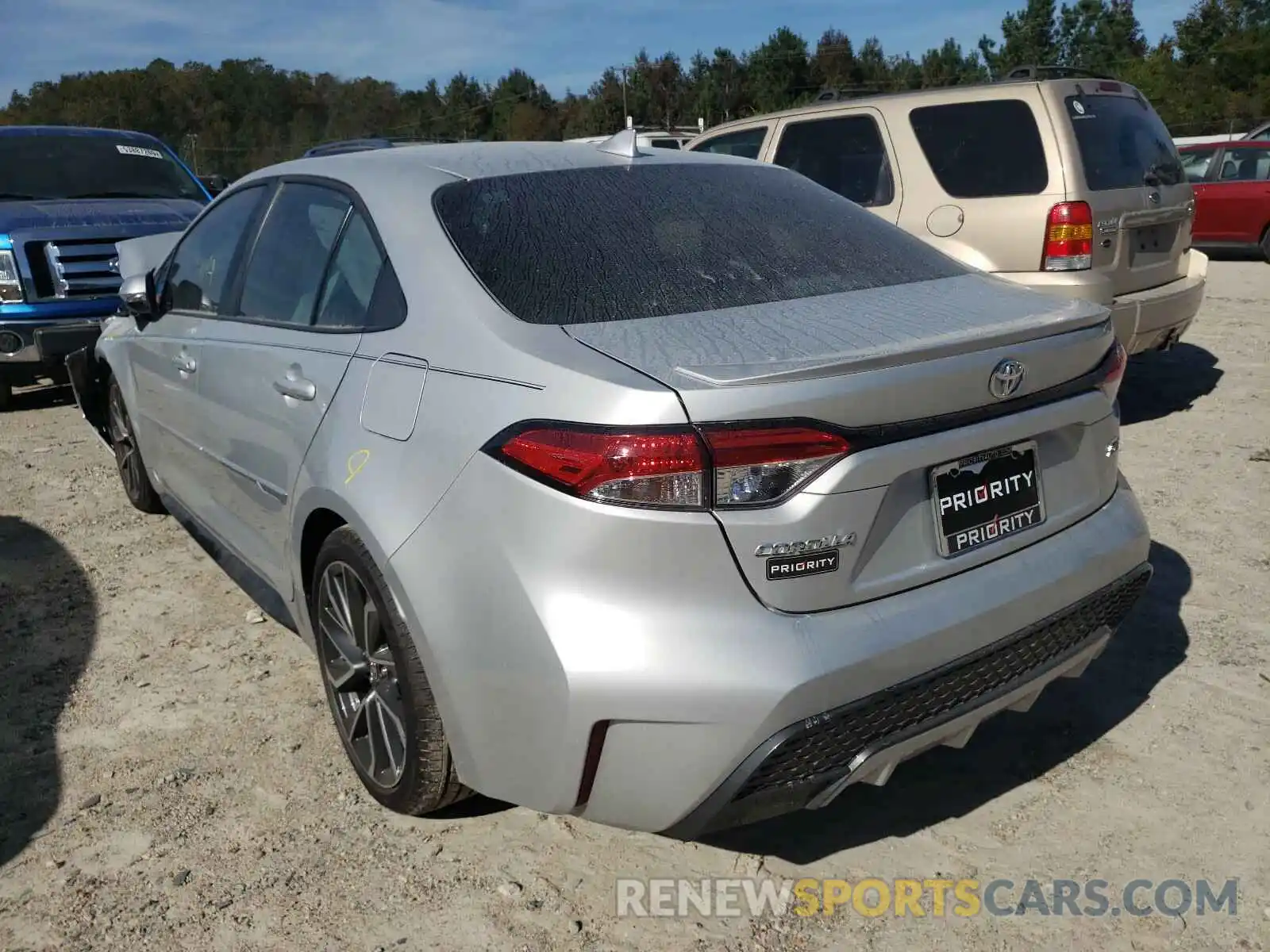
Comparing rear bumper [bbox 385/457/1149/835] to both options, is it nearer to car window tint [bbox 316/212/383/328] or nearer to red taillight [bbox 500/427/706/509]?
red taillight [bbox 500/427/706/509]

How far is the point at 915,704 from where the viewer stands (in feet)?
7.30

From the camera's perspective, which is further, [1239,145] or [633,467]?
[1239,145]

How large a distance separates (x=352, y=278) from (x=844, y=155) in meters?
4.66

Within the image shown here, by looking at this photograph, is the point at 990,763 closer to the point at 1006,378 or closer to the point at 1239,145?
the point at 1006,378

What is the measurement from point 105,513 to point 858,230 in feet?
13.3

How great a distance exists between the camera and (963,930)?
2363 mm

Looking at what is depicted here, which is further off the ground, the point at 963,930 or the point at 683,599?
the point at 683,599

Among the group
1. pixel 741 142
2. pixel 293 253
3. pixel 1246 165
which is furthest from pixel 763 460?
pixel 1246 165

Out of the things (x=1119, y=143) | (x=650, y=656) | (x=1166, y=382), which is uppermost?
(x=1119, y=143)

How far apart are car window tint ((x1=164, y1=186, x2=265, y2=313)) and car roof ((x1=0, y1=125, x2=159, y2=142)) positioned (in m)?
5.68

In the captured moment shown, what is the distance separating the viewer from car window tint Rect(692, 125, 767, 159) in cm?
739

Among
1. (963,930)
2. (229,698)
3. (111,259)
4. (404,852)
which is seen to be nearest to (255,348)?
(229,698)

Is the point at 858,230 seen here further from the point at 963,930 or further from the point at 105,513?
Answer: the point at 105,513

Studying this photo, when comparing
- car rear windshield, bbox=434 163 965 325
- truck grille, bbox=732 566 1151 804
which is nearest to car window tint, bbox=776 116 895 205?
car rear windshield, bbox=434 163 965 325
